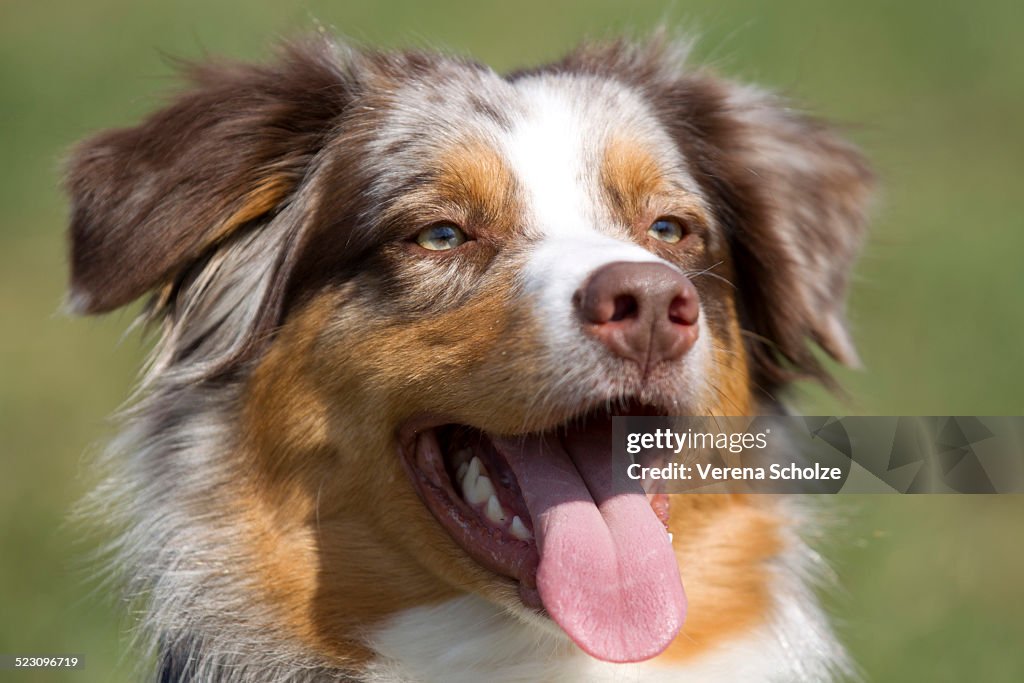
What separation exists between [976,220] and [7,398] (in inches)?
310

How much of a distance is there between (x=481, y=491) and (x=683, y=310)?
867 millimetres

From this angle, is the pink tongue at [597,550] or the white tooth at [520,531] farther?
the white tooth at [520,531]

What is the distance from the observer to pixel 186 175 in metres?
4.54

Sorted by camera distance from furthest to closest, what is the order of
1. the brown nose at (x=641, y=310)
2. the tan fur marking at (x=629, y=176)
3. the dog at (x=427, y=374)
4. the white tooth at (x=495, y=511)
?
the tan fur marking at (x=629, y=176)
the white tooth at (x=495, y=511)
the dog at (x=427, y=374)
the brown nose at (x=641, y=310)

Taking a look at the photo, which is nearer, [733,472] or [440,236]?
[440,236]

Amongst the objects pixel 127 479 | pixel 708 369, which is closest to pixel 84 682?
pixel 127 479

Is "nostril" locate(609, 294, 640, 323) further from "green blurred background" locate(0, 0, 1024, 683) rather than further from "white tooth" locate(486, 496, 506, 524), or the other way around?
"green blurred background" locate(0, 0, 1024, 683)

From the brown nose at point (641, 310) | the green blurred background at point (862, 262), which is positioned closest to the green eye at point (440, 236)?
the brown nose at point (641, 310)

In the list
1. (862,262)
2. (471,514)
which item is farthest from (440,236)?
(862,262)

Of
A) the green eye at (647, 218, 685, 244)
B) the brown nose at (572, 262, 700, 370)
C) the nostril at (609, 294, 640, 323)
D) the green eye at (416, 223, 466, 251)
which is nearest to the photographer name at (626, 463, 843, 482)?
the brown nose at (572, 262, 700, 370)

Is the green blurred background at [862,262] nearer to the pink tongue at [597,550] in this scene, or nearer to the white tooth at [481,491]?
the pink tongue at [597,550]

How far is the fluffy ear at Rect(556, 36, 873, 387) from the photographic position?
5070mm

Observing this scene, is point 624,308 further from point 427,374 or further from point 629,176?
point 629,176

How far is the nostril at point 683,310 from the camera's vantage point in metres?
3.81
